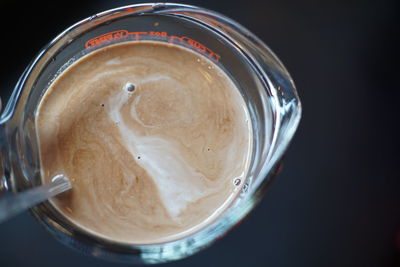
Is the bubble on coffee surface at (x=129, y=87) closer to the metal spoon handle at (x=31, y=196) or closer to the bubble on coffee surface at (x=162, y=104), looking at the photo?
the bubble on coffee surface at (x=162, y=104)

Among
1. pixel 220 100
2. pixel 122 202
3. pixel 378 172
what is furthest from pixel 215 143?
pixel 378 172

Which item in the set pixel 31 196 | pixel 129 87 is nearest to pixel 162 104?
pixel 129 87

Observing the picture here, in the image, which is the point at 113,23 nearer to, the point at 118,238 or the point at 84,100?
the point at 84,100

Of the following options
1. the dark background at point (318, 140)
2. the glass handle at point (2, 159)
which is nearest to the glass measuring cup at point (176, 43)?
the glass handle at point (2, 159)

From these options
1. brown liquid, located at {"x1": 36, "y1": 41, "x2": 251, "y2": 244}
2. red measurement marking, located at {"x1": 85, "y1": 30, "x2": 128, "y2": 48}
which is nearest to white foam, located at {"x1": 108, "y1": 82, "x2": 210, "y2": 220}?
brown liquid, located at {"x1": 36, "y1": 41, "x2": 251, "y2": 244}

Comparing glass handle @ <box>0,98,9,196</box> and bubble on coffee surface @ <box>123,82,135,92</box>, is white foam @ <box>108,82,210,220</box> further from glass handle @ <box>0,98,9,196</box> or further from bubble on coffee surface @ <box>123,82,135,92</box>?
glass handle @ <box>0,98,9,196</box>
